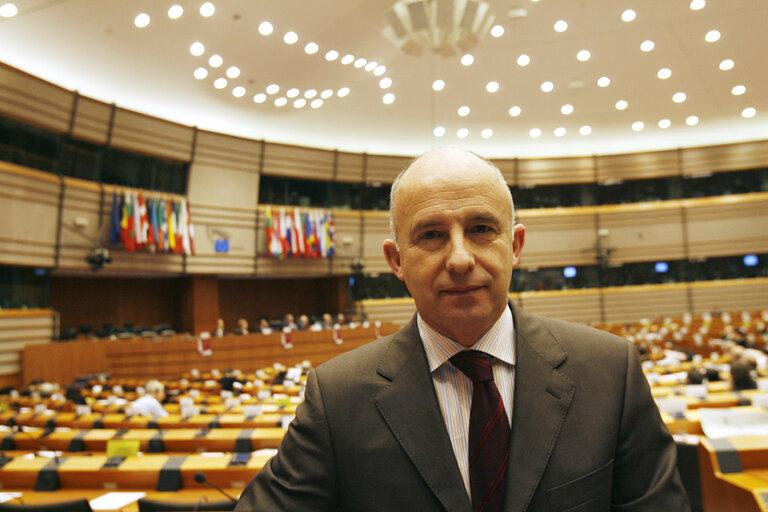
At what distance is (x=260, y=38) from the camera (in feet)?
37.2

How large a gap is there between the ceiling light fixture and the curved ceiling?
959 mm

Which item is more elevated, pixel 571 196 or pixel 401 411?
pixel 571 196

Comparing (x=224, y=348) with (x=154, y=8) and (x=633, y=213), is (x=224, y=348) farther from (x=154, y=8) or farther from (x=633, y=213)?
(x=633, y=213)

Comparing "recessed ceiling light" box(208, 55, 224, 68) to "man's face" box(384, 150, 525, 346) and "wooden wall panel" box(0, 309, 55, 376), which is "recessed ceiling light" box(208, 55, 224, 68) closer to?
"wooden wall panel" box(0, 309, 55, 376)

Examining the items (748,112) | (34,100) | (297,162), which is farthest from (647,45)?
(34,100)

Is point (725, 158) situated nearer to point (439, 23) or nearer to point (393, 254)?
point (439, 23)

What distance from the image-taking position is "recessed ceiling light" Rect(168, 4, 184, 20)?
9.95 m

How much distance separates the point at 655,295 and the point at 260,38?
18.2 meters

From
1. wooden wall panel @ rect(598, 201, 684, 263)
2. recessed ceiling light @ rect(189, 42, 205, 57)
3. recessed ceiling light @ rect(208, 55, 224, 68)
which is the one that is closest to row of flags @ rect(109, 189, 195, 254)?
recessed ceiling light @ rect(208, 55, 224, 68)

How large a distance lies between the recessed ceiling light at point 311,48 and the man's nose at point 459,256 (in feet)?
38.3

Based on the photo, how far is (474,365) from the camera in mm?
1252

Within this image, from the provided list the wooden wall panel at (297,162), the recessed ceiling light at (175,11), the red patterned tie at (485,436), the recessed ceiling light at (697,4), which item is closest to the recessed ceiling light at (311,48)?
the recessed ceiling light at (175,11)

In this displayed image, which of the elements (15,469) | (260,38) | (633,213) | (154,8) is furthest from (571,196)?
(15,469)

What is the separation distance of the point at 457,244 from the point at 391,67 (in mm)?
12942
